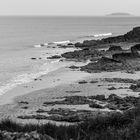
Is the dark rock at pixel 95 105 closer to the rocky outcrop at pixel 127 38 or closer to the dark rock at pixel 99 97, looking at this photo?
the dark rock at pixel 99 97

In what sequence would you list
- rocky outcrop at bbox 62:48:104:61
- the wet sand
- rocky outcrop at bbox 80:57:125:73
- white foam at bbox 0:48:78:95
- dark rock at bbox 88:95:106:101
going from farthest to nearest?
rocky outcrop at bbox 62:48:104:61 → rocky outcrop at bbox 80:57:125:73 → white foam at bbox 0:48:78:95 → dark rock at bbox 88:95:106:101 → the wet sand

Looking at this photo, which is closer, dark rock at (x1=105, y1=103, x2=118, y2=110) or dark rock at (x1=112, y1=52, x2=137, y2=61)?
dark rock at (x1=105, y1=103, x2=118, y2=110)

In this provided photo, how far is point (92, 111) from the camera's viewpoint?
676 inches

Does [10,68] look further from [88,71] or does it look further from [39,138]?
[39,138]

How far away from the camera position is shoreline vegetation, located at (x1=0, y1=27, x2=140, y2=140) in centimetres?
765

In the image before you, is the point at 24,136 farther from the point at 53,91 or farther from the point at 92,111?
the point at 53,91

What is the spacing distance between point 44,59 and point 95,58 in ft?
19.9

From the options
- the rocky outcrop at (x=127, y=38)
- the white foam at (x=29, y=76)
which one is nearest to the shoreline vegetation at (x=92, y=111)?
the white foam at (x=29, y=76)

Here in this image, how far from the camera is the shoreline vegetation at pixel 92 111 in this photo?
765 centimetres

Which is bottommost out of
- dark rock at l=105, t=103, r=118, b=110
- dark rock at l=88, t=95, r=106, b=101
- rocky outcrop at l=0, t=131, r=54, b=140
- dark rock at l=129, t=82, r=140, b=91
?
dark rock at l=129, t=82, r=140, b=91

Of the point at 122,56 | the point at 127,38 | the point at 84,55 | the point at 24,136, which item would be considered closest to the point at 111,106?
the point at 24,136

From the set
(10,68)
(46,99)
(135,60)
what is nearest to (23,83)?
(46,99)

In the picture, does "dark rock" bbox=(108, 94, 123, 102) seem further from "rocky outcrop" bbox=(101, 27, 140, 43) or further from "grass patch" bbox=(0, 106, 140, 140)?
"rocky outcrop" bbox=(101, 27, 140, 43)

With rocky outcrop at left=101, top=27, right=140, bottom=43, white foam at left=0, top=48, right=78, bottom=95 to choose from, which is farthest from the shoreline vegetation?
rocky outcrop at left=101, top=27, right=140, bottom=43
